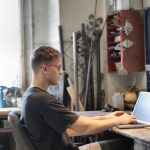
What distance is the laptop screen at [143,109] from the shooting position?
279 centimetres

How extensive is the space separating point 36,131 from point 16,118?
0.56 ft

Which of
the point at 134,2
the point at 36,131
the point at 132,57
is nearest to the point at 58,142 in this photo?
the point at 36,131

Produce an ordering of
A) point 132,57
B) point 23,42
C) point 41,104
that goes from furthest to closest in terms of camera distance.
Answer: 1. point 23,42
2. point 132,57
3. point 41,104

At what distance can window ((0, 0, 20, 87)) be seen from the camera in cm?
457

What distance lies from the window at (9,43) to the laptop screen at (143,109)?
2.10 m

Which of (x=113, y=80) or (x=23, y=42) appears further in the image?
(x=23, y=42)

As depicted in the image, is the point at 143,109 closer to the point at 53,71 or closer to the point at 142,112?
the point at 142,112

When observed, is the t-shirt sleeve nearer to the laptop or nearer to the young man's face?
the young man's face

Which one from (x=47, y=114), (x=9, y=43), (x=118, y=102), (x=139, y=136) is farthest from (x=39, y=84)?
(x=9, y=43)

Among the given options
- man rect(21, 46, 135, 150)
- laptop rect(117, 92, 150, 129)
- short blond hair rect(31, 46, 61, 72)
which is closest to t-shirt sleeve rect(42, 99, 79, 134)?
man rect(21, 46, 135, 150)

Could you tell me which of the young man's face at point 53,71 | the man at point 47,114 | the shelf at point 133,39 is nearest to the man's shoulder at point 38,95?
the man at point 47,114

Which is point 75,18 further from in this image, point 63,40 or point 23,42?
point 23,42

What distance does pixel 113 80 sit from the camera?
4.32 meters

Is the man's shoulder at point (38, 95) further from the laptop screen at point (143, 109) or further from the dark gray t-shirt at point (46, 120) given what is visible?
the laptop screen at point (143, 109)
